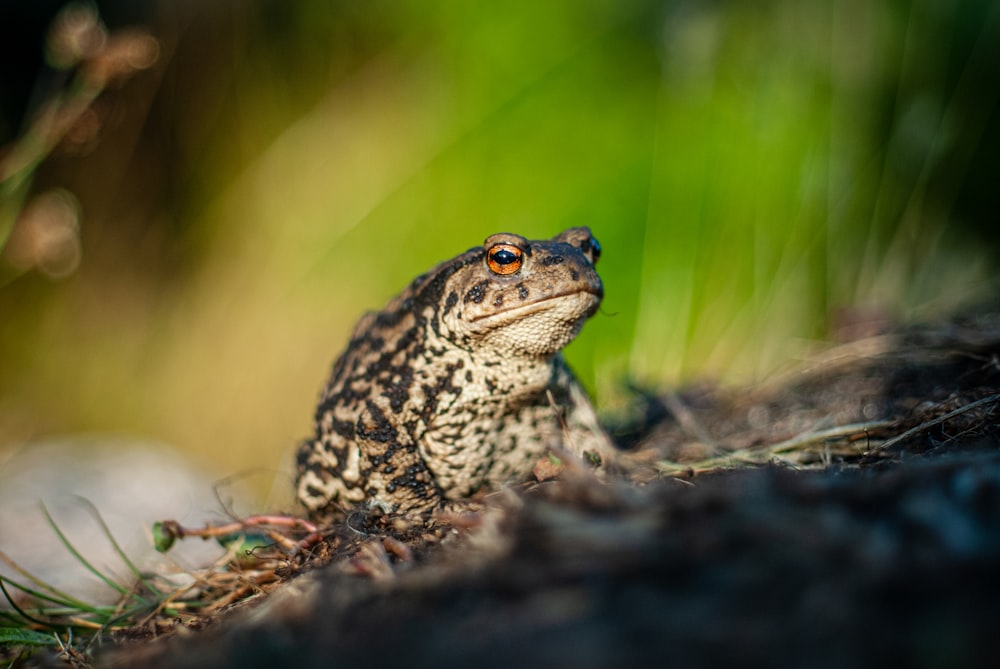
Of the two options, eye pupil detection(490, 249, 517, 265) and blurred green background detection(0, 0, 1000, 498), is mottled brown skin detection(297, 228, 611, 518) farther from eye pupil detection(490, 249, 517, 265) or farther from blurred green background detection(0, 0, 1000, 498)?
blurred green background detection(0, 0, 1000, 498)

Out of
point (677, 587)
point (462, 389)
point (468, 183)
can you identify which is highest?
point (468, 183)

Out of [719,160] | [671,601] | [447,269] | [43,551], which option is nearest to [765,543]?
[671,601]

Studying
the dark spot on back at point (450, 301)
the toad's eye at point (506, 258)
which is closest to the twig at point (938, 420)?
the toad's eye at point (506, 258)

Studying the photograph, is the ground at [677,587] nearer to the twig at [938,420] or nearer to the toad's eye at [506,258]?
the twig at [938,420]

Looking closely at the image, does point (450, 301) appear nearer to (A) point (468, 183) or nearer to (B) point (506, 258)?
(B) point (506, 258)

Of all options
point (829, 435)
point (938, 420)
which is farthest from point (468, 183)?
point (938, 420)

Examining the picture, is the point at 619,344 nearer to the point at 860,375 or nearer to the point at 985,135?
the point at 860,375
